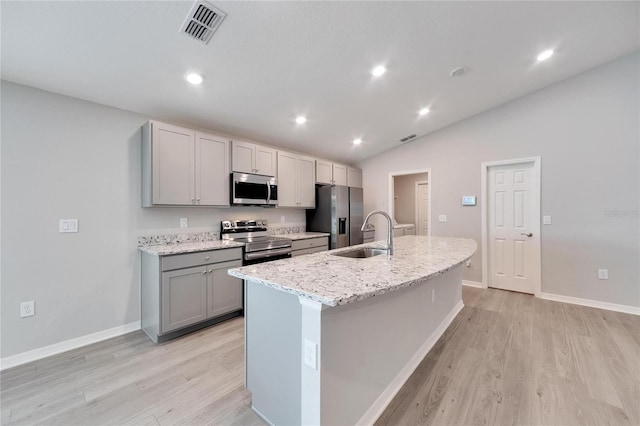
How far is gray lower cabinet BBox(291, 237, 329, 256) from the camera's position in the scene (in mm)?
3658

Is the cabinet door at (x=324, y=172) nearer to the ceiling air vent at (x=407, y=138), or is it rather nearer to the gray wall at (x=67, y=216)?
the ceiling air vent at (x=407, y=138)

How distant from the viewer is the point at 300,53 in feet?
7.17

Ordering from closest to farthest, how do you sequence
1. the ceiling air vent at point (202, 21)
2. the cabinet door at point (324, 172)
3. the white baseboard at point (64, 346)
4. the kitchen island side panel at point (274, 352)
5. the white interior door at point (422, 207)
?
1. the kitchen island side panel at point (274, 352)
2. the ceiling air vent at point (202, 21)
3. the white baseboard at point (64, 346)
4. the cabinet door at point (324, 172)
5. the white interior door at point (422, 207)

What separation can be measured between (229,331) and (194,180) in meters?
1.70

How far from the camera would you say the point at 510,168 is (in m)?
3.93

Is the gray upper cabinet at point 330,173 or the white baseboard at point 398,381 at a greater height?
the gray upper cabinet at point 330,173

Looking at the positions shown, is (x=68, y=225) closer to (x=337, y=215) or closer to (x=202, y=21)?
(x=202, y=21)

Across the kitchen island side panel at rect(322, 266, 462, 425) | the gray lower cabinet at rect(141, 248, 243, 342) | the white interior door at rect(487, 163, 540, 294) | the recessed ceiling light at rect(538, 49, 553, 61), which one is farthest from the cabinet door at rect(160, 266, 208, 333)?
the recessed ceiling light at rect(538, 49, 553, 61)

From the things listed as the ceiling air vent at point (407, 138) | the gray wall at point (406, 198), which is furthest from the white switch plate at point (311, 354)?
the gray wall at point (406, 198)

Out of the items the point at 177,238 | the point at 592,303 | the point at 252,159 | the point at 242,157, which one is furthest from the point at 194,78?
the point at 592,303

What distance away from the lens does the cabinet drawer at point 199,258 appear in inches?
95.0

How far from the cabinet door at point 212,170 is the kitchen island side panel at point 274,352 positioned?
1787 mm

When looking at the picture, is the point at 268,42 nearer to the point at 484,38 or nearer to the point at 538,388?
the point at 484,38

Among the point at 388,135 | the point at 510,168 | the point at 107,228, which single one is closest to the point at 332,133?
the point at 388,135
